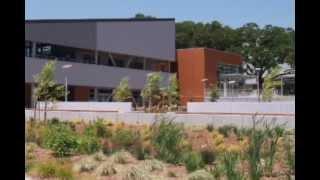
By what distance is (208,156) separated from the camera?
11.3 metres

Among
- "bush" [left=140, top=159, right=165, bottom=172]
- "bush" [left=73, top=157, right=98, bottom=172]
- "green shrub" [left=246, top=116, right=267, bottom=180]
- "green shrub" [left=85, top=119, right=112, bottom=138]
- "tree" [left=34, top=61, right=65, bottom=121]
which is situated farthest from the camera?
"tree" [left=34, top=61, right=65, bottom=121]

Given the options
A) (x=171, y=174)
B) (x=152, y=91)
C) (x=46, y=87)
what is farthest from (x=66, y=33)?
(x=171, y=174)

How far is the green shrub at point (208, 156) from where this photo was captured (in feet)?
36.0

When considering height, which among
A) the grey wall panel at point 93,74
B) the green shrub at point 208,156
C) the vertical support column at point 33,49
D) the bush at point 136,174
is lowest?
the bush at point 136,174

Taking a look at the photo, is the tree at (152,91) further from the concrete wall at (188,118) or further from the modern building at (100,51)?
the concrete wall at (188,118)

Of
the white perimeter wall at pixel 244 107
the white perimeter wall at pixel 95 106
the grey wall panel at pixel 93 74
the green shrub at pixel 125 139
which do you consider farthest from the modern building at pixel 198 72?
the green shrub at pixel 125 139

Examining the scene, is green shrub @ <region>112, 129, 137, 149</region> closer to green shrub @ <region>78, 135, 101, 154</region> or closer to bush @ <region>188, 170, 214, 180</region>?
green shrub @ <region>78, 135, 101, 154</region>

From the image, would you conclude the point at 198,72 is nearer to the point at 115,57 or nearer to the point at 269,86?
the point at 115,57

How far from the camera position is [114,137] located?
47.0ft

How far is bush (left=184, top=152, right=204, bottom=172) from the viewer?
10.2 m

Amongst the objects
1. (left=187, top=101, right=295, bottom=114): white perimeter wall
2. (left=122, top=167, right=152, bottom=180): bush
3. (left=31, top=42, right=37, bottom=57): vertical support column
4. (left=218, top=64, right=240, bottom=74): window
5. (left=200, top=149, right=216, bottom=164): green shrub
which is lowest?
(left=122, top=167, right=152, bottom=180): bush

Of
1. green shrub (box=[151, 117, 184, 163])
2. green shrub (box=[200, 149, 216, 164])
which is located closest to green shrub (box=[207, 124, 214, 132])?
green shrub (box=[151, 117, 184, 163])

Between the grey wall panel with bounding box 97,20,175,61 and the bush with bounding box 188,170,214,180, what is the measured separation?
3446cm

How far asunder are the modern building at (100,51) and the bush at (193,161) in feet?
88.0
